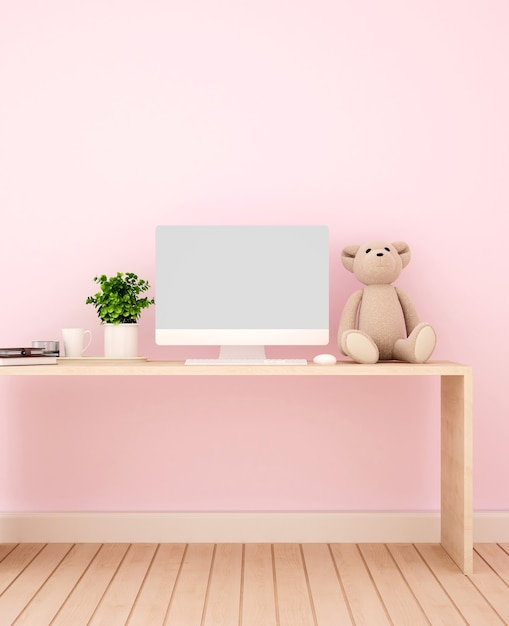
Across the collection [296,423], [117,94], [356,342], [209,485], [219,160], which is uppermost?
[117,94]

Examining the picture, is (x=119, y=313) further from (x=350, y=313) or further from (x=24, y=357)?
(x=350, y=313)

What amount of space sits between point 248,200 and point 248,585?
1399 mm

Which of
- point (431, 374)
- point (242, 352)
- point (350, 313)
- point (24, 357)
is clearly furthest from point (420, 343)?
point (24, 357)

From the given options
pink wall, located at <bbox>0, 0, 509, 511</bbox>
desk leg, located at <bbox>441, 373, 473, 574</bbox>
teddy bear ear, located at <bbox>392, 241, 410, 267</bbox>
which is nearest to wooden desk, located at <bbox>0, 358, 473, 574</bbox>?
desk leg, located at <bbox>441, 373, 473, 574</bbox>

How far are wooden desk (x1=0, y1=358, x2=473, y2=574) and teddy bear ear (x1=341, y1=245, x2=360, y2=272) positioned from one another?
431 mm

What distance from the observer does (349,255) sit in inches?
103

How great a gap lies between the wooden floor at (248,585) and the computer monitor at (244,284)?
28.8 inches

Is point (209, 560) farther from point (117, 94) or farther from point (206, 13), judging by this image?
point (206, 13)

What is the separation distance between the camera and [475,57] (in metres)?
2.72

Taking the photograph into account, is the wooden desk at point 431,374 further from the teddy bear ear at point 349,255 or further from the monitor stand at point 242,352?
the teddy bear ear at point 349,255

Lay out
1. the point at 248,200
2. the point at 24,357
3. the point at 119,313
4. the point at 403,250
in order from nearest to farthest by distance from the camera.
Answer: the point at 24,357 < the point at 119,313 < the point at 403,250 < the point at 248,200

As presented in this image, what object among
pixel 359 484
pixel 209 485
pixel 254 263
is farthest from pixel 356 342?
pixel 209 485

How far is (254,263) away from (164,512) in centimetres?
101

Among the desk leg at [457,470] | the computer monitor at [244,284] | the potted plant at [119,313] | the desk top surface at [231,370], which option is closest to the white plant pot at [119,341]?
the potted plant at [119,313]
